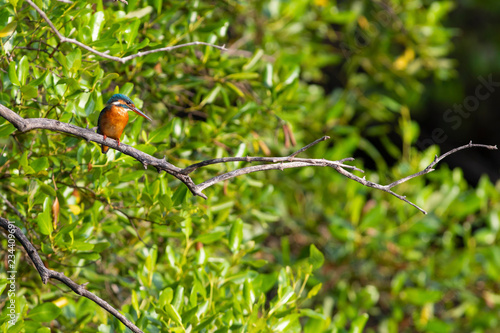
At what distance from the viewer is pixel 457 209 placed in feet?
9.29

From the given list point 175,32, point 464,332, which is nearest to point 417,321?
point 464,332

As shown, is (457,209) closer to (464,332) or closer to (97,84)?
(464,332)

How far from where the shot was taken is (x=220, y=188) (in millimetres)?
2033

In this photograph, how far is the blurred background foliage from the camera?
5.01ft

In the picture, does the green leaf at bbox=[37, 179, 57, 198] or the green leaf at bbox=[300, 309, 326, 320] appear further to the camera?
the green leaf at bbox=[300, 309, 326, 320]

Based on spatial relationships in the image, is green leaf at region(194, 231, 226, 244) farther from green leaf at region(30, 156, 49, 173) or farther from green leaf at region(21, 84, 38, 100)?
green leaf at region(21, 84, 38, 100)

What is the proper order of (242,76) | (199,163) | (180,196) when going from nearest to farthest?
(199,163) → (180,196) → (242,76)

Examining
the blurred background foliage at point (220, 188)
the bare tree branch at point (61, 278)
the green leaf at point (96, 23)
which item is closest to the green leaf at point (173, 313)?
the blurred background foliage at point (220, 188)

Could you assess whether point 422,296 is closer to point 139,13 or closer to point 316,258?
point 316,258

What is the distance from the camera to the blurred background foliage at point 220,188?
1.53 meters

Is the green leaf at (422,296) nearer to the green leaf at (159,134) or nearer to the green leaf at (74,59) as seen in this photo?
the green leaf at (159,134)

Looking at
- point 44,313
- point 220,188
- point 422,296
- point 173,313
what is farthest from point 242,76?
point 422,296

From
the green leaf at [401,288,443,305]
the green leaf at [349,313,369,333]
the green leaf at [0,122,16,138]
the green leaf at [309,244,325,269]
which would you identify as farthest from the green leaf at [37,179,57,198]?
the green leaf at [401,288,443,305]

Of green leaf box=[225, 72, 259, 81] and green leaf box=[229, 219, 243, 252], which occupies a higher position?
green leaf box=[225, 72, 259, 81]
